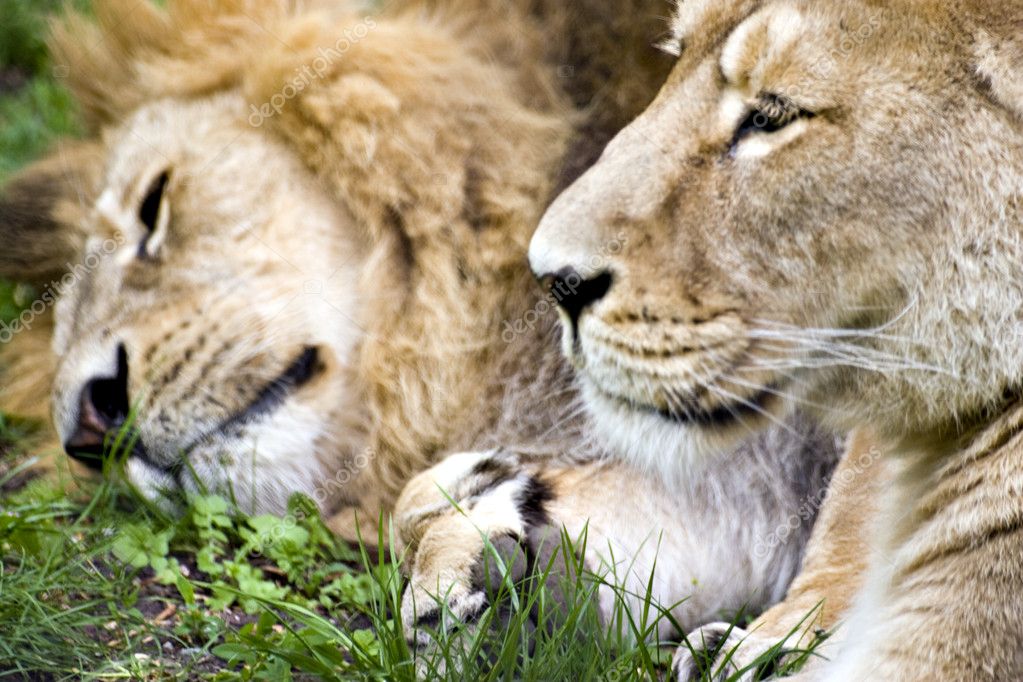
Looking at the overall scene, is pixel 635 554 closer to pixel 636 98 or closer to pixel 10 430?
pixel 636 98

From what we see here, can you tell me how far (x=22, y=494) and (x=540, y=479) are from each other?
1.16 meters

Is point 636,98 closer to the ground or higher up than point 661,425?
higher up

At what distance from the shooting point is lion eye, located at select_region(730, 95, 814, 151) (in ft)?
7.04

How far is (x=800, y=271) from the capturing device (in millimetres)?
2137

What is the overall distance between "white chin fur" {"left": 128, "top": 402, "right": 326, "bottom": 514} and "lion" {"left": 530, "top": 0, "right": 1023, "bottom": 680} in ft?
3.04

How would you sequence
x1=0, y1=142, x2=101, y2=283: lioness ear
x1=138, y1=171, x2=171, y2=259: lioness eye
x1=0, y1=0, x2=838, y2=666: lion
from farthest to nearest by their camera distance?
x1=0, y1=142, x2=101, y2=283: lioness ear
x1=138, y1=171, x2=171, y2=259: lioness eye
x1=0, y1=0, x2=838, y2=666: lion

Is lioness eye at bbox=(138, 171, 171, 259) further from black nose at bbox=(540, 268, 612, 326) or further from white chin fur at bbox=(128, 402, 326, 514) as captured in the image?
black nose at bbox=(540, 268, 612, 326)

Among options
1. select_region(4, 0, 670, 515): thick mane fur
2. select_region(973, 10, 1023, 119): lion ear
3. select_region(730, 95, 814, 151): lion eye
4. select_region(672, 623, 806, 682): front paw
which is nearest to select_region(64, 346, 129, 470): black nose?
select_region(4, 0, 670, 515): thick mane fur

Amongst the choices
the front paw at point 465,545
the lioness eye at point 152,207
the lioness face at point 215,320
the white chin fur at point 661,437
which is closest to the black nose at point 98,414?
the lioness face at point 215,320

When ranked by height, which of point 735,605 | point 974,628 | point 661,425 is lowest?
point 735,605

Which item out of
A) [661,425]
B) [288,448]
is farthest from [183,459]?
[661,425]

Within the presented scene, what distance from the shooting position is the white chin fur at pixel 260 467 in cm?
299

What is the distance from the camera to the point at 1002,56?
79.6 inches

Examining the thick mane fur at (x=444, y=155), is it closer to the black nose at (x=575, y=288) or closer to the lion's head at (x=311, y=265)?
the lion's head at (x=311, y=265)
